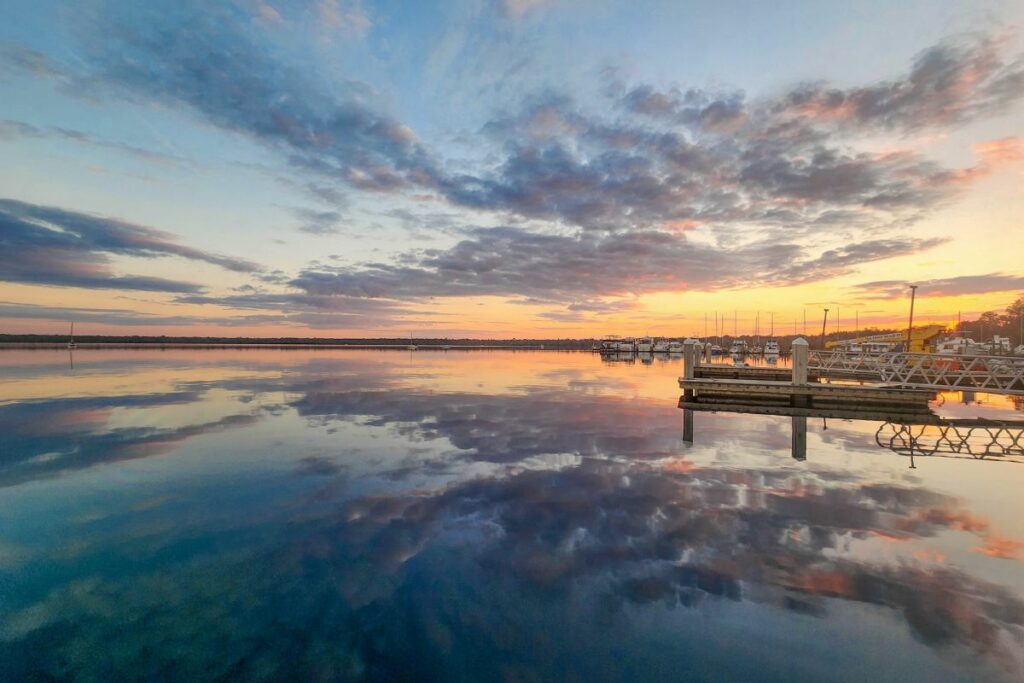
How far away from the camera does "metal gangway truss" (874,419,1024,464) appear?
15.3 m

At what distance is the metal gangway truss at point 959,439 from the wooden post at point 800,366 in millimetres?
4286

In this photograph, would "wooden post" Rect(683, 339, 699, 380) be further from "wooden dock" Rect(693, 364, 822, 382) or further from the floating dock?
"wooden dock" Rect(693, 364, 822, 382)

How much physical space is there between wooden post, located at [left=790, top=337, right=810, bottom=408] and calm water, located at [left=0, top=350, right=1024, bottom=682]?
9684mm

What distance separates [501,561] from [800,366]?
23481 millimetres

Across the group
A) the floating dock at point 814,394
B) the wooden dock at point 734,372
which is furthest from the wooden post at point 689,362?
the wooden dock at point 734,372

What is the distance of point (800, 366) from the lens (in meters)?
24.8

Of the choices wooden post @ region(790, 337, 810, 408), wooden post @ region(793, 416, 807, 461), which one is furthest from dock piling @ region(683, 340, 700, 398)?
wooden post @ region(793, 416, 807, 461)

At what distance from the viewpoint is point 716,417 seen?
2303 cm

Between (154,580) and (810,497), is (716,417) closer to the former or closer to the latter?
(810,497)

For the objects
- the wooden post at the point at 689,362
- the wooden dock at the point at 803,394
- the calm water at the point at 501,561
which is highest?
the wooden post at the point at 689,362

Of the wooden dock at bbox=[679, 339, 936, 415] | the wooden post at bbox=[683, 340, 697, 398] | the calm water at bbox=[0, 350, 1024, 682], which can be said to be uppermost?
the wooden post at bbox=[683, 340, 697, 398]

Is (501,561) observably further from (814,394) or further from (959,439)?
(814,394)

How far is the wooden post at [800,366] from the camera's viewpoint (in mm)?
24328

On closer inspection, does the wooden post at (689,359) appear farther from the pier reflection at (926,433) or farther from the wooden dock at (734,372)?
the wooden dock at (734,372)
